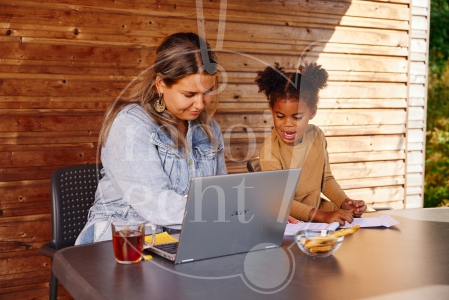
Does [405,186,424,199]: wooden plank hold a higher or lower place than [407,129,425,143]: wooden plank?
lower

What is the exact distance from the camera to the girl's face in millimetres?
2791

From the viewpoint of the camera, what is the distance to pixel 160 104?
232cm

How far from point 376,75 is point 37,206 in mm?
2833

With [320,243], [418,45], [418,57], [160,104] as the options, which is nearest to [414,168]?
[418,57]

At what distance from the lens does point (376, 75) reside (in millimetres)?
4594

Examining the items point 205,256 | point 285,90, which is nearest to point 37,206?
point 285,90

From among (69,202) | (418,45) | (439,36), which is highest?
(439,36)

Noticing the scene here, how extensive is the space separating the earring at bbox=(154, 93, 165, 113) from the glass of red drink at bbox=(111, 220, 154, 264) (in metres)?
0.80

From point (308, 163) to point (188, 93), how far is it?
97 cm

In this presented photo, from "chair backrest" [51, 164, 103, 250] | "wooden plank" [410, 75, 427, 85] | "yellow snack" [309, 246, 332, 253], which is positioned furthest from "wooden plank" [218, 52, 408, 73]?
"yellow snack" [309, 246, 332, 253]

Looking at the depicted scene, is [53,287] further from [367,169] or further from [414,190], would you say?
[414,190]

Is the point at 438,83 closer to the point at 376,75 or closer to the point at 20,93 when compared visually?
the point at 376,75

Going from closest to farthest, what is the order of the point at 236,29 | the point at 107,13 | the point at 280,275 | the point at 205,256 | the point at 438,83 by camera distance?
the point at 280,275 → the point at 205,256 → the point at 107,13 → the point at 236,29 → the point at 438,83

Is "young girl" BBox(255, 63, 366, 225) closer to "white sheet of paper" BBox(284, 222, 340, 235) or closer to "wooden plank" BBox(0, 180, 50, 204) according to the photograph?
"white sheet of paper" BBox(284, 222, 340, 235)
